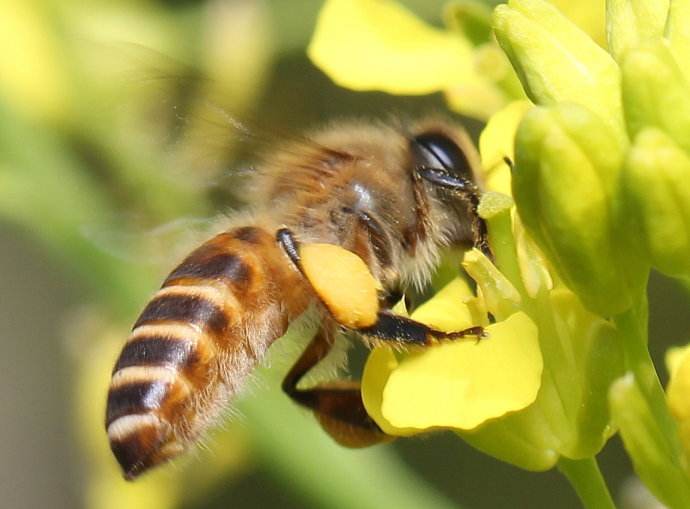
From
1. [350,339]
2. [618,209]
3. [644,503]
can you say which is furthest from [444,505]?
[618,209]

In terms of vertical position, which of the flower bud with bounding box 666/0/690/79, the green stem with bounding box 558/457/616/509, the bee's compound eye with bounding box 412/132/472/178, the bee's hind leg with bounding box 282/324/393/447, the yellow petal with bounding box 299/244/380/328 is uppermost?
the flower bud with bounding box 666/0/690/79

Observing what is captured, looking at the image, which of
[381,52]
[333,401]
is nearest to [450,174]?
[381,52]

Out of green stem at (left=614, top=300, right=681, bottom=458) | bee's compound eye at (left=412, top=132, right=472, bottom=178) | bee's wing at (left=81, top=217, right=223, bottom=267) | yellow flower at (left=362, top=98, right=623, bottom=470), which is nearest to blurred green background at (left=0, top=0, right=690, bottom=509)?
bee's wing at (left=81, top=217, right=223, bottom=267)

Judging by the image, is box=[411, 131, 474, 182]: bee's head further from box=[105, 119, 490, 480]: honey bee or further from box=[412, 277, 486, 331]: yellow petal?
box=[412, 277, 486, 331]: yellow petal

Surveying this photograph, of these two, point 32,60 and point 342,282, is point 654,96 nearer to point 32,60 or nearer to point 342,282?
point 342,282

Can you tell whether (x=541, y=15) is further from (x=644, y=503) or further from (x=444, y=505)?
(x=444, y=505)


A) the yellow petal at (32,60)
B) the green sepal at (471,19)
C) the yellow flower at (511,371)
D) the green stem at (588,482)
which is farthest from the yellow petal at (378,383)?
the yellow petal at (32,60)
